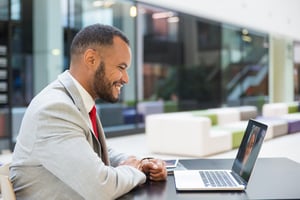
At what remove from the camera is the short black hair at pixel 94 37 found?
4.29ft

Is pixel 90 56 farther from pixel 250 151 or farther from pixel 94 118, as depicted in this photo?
pixel 250 151

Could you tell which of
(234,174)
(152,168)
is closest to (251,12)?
(234,174)

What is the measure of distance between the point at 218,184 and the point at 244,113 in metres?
7.15

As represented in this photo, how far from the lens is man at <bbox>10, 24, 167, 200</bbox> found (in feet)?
3.60

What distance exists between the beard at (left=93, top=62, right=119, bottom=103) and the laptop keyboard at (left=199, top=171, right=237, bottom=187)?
48 centimetres

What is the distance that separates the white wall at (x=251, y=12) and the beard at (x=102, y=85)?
588 cm

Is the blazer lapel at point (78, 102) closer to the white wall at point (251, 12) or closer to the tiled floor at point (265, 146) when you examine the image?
the tiled floor at point (265, 146)

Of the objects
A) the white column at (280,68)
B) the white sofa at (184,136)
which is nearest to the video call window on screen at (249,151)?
the white sofa at (184,136)

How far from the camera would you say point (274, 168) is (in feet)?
5.25

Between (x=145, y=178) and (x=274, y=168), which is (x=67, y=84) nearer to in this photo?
(x=145, y=178)

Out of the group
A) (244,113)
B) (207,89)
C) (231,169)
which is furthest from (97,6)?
(231,169)

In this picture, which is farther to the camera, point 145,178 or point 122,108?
Result: point 122,108

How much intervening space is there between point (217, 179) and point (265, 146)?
5.25m

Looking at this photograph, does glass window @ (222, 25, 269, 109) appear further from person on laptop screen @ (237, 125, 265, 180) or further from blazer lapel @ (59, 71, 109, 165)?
blazer lapel @ (59, 71, 109, 165)
